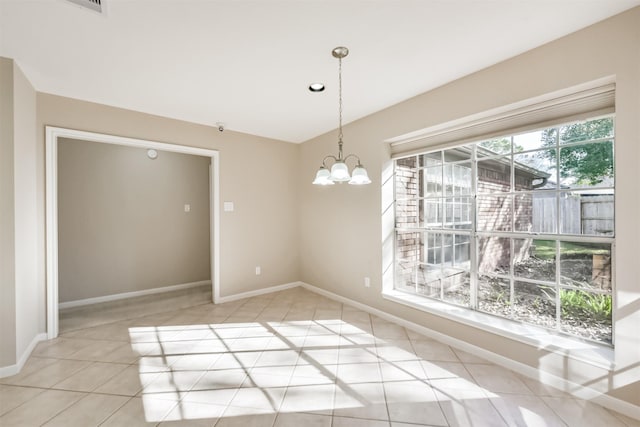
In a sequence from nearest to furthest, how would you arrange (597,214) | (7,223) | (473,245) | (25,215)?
(597,214) → (7,223) → (25,215) → (473,245)

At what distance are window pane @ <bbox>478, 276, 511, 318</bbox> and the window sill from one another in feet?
0.23

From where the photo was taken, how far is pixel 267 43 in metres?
2.01

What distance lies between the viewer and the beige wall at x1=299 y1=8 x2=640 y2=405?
1.71 meters

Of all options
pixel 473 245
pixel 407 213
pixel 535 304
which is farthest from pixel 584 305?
pixel 407 213

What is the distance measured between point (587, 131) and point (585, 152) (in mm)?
154

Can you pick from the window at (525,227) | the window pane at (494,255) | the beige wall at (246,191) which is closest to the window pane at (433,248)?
the window at (525,227)

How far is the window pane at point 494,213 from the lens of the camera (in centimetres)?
246

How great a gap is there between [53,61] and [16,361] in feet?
8.24

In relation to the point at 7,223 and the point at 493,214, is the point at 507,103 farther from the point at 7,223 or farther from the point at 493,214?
the point at 7,223

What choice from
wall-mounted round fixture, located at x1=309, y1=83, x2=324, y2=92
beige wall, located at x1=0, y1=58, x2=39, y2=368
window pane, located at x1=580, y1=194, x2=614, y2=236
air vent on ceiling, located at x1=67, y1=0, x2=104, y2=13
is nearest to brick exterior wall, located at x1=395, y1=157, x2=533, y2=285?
window pane, located at x1=580, y1=194, x2=614, y2=236

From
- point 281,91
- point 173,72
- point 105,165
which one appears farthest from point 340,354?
point 105,165

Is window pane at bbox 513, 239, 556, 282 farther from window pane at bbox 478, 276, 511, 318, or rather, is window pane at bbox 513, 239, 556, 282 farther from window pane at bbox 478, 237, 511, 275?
window pane at bbox 478, 276, 511, 318

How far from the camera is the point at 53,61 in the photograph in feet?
7.38

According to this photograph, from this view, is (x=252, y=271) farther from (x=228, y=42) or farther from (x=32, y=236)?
(x=228, y=42)
